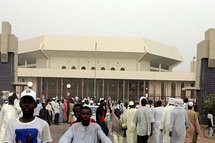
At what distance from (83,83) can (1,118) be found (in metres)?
56.7

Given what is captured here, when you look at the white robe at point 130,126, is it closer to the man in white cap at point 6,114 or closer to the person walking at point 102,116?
the person walking at point 102,116

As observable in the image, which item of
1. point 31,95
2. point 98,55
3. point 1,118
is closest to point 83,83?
point 98,55

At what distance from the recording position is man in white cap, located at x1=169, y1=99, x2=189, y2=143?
10.6 m

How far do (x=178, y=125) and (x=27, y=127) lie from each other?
21.7 feet

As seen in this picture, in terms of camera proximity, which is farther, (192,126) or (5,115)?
(192,126)

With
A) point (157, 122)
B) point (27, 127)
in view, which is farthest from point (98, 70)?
point (27, 127)

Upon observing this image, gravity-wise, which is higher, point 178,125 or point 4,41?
point 4,41

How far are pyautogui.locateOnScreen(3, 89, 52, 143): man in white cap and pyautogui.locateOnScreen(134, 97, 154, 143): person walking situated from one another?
7382 mm

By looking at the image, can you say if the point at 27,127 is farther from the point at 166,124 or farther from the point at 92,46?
the point at 92,46

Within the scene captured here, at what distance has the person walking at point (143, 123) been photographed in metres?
11.8

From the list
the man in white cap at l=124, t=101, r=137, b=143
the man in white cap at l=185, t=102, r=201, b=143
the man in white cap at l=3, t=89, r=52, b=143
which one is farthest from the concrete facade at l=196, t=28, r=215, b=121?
the man in white cap at l=3, t=89, r=52, b=143

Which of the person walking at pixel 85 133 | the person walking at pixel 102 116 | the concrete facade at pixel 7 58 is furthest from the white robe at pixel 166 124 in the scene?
the concrete facade at pixel 7 58

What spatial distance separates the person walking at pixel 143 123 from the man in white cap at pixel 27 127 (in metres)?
7.38

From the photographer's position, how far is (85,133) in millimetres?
4926
